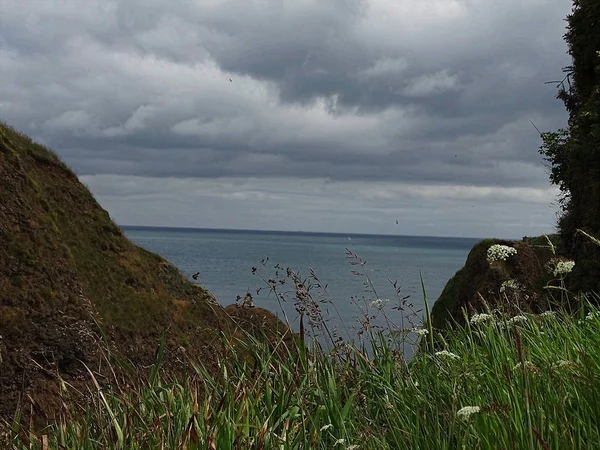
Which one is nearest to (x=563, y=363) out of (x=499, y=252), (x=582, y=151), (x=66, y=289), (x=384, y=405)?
(x=384, y=405)

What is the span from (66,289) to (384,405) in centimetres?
678

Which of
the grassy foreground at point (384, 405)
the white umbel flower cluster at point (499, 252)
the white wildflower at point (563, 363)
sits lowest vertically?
the grassy foreground at point (384, 405)

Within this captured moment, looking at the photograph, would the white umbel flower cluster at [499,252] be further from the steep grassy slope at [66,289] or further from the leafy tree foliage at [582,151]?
the leafy tree foliage at [582,151]

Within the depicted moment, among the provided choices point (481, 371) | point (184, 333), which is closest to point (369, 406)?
point (481, 371)

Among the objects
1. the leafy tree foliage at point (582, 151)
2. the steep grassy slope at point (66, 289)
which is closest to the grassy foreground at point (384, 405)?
the steep grassy slope at point (66, 289)

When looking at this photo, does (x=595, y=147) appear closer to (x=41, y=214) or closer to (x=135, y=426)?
(x=41, y=214)

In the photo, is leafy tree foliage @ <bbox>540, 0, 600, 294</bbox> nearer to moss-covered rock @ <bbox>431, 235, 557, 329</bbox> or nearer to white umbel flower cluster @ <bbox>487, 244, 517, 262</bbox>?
moss-covered rock @ <bbox>431, 235, 557, 329</bbox>

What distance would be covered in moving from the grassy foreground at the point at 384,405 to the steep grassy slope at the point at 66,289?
2.89 meters

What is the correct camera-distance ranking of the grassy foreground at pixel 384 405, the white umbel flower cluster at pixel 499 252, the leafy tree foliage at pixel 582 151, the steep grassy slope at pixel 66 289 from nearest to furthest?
the grassy foreground at pixel 384 405 → the white umbel flower cluster at pixel 499 252 → the steep grassy slope at pixel 66 289 → the leafy tree foliage at pixel 582 151

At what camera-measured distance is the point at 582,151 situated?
55.3ft

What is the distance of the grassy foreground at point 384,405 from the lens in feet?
13.8

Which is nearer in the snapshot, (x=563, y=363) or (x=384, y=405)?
(x=563, y=363)

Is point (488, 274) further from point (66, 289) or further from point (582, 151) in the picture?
point (66, 289)

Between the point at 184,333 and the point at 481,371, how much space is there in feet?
25.1
